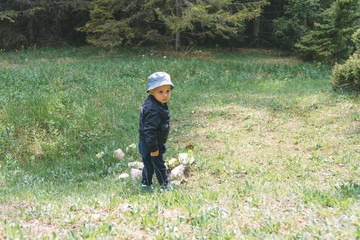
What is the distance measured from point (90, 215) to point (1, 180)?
223 centimetres

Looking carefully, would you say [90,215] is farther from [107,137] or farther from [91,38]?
[91,38]

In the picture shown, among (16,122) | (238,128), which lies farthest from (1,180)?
(238,128)

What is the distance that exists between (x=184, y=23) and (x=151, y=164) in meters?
8.33

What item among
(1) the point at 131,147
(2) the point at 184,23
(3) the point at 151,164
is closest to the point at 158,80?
(3) the point at 151,164

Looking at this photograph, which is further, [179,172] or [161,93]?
[179,172]

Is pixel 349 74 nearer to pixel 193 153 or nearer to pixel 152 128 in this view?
pixel 193 153

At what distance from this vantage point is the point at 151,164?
3.89m

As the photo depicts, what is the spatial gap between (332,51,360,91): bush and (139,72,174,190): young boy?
222 inches

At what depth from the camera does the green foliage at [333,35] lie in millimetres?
10898

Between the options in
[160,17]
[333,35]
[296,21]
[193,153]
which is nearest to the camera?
[193,153]

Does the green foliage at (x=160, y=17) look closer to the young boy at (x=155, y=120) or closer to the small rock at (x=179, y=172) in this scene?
the small rock at (x=179, y=172)

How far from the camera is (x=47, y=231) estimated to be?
2.64 meters

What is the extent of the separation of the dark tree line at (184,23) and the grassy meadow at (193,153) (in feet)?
5.64

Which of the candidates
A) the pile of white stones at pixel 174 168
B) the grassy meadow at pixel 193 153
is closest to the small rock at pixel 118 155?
the pile of white stones at pixel 174 168
